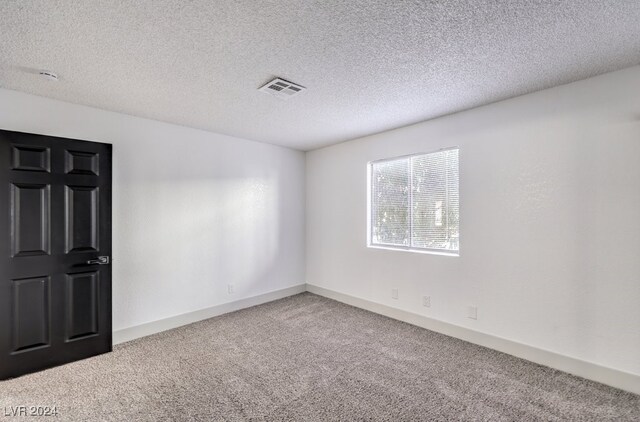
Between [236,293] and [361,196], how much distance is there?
233cm

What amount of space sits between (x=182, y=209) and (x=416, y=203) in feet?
9.90

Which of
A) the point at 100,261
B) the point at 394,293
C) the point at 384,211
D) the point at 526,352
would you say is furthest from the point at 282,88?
the point at 526,352

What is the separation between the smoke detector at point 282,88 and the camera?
2414 mm

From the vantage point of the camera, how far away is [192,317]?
3617 mm

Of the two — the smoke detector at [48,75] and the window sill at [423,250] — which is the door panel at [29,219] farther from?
the window sill at [423,250]

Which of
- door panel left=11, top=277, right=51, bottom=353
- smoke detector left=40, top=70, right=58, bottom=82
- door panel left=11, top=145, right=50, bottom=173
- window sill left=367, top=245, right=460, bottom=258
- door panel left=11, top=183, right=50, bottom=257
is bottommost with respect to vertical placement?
Answer: door panel left=11, top=277, right=51, bottom=353

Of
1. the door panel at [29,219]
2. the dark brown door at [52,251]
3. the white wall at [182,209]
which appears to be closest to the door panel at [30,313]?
the dark brown door at [52,251]

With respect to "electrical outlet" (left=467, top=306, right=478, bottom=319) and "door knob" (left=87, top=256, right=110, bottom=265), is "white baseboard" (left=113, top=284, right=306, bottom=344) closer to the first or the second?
"door knob" (left=87, top=256, right=110, bottom=265)

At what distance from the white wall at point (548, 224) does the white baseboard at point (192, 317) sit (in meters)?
1.96

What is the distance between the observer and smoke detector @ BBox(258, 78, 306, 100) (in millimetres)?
2414

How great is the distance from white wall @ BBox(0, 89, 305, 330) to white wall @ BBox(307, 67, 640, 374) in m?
2.10

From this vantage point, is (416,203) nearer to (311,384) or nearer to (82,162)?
(311,384)

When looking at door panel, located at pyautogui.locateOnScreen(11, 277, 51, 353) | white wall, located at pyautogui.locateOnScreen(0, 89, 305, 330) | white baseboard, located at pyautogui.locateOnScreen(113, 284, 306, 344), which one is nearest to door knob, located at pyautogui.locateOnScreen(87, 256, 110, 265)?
white wall, located at pyautogui.locateOnScreen(0, 89, 305, 330)

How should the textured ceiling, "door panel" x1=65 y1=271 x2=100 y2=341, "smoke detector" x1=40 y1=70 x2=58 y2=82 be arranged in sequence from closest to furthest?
1. the textured ceiling
2. "smoke detector" x1=40 y1=70 x2=58 y2=82
3. "door panel" x1=65 y1=271 x2=100 y2=341
